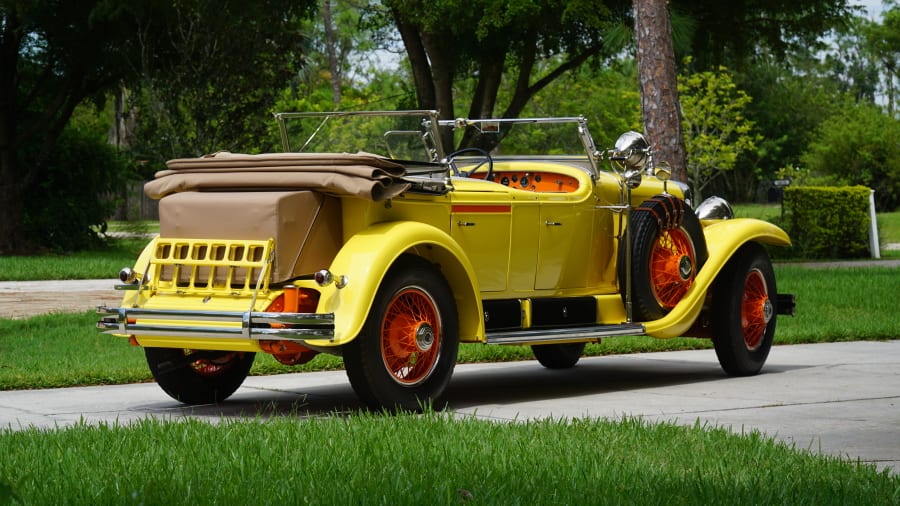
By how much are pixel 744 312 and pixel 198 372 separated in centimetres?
397

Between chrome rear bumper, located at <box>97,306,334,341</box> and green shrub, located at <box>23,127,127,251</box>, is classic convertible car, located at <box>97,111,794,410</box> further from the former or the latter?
green shrub, located at <box>23,127,127,251</box>

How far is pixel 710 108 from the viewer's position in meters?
39.5

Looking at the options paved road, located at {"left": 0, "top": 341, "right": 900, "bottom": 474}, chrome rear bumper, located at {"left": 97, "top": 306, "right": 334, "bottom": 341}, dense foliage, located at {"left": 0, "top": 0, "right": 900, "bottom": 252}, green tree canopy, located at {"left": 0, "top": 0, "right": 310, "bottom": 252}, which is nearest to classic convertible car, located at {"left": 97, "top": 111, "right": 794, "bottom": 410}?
chrome rear bumper, located at {"left": 97, "top": 306, "right": 334, "bottom": 341}

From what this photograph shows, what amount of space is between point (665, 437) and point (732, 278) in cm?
351

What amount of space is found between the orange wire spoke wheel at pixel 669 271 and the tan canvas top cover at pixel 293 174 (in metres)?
2.41

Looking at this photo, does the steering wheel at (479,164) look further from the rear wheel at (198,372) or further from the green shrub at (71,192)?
the green shrub at (71,192)

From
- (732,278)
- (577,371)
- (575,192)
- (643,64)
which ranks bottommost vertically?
(577,371)

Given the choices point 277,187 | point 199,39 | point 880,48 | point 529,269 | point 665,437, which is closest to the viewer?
point 665,437

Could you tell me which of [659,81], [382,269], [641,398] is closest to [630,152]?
[641,398]

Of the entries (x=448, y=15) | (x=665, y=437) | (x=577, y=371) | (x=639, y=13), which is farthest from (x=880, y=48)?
(x=665, y=437)

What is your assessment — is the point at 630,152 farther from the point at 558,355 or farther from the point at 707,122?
the point at 707,122

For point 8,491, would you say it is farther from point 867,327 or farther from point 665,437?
point 867,327

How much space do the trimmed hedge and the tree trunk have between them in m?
8.12

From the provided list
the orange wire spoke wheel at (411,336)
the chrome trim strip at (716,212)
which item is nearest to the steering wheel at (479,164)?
the orange wire spoke wheel at (411,336)
